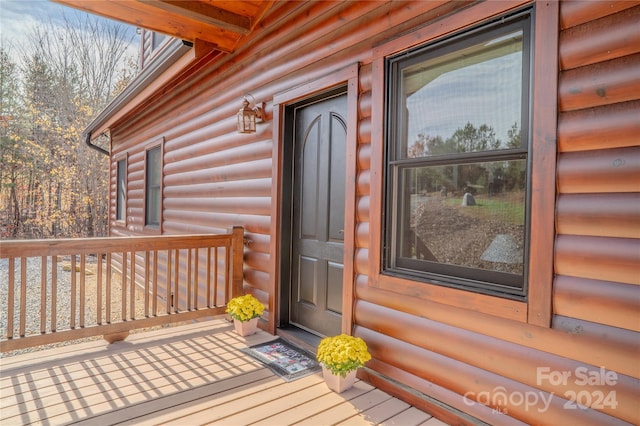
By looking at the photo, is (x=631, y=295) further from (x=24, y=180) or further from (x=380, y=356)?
(x=24, y=180)

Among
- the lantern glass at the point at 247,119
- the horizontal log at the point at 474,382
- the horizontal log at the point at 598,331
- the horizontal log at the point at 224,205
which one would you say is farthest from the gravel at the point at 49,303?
the horizontal log at the point at 598,331

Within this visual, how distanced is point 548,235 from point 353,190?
1.23 m

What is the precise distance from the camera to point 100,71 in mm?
12062

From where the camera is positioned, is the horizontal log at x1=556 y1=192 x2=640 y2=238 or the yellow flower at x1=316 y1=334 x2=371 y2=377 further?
the yellow flower at x1=316 y1=334 x2=371 y2=377

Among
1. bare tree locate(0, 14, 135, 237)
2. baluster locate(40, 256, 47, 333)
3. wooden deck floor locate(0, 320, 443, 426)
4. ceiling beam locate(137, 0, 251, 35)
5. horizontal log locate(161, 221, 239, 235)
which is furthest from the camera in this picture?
bare tree locate(0, 14, 135, 237)

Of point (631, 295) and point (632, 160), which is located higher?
point (632, 160)

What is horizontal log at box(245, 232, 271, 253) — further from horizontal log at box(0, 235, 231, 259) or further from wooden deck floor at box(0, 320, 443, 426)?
wooden deck floor at box(0, 320, 443, 426)

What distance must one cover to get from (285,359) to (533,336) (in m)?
1.69

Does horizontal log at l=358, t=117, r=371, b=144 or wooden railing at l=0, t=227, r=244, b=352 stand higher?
horizontal log at l=358, t=117, r=371, b=144

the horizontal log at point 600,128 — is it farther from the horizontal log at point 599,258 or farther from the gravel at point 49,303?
the gravel at point 49,303

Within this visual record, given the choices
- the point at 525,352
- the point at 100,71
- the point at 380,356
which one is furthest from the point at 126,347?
the point at 100,71

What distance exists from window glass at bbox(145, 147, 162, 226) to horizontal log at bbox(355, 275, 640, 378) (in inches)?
202

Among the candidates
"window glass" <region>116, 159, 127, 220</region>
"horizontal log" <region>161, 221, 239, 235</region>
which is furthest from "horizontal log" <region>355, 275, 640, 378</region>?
"window glass" <region>116, 159, 127, 220</region>

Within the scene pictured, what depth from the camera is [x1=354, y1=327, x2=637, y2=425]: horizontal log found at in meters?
1.43
